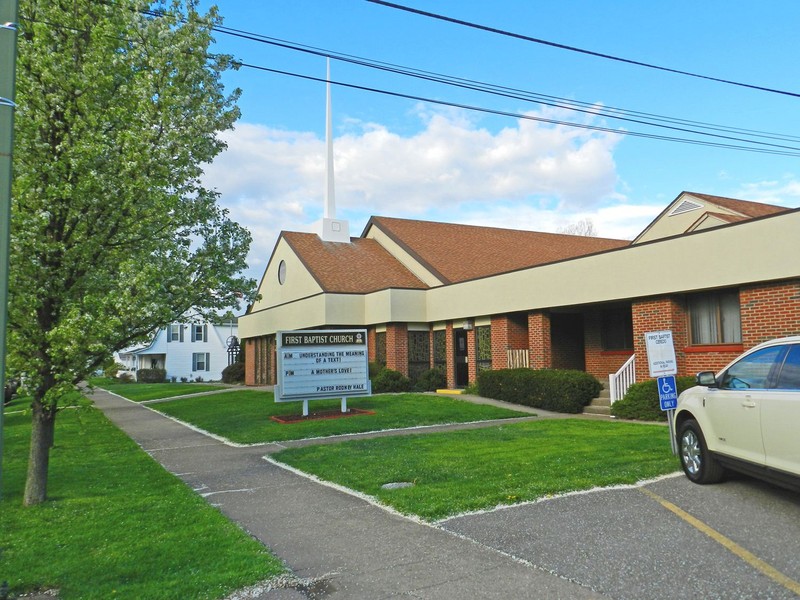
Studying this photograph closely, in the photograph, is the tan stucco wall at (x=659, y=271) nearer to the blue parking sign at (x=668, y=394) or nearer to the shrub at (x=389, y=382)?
the shrub at (x=389, y=382)

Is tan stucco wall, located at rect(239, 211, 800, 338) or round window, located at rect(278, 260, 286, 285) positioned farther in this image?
round window, located at rect(278, 260, 286, 285)

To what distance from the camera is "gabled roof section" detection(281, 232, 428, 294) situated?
27.9 meters

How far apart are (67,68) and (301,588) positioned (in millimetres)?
7448

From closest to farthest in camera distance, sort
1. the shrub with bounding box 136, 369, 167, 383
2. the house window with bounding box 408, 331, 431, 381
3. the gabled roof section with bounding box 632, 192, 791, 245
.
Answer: the gabled roof section with bounding box 632, 192, 791, 245 < the house window with bounding box 408, 331, 431, 381 < the shrub with bounding box 136, 369, 167, 383

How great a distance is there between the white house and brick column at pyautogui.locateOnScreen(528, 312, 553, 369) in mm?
41480

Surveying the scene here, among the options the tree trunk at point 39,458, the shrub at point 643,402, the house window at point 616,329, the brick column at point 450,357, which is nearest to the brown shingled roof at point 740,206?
the house window at point 616,329

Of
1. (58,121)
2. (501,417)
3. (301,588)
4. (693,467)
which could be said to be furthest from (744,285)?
(58,121)

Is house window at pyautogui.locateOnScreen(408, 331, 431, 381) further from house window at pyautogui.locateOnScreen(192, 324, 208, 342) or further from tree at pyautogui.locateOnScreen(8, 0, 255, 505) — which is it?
house window at pyautogui.locateOnScreen(192, 324, 208, 342)

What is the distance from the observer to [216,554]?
19.2ft

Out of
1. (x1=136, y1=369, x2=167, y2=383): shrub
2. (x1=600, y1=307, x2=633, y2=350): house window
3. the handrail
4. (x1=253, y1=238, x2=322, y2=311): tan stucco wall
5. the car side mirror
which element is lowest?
(x1=136, y1=369, x2=167, y2=383): shrub

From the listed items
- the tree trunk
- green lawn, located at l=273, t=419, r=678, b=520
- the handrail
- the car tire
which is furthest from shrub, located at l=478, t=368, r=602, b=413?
the tree trunk

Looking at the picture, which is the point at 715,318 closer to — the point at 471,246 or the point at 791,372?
the point at 791,372

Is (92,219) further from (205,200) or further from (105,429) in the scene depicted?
(105,429)

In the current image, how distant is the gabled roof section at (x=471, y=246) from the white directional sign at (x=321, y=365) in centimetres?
864
